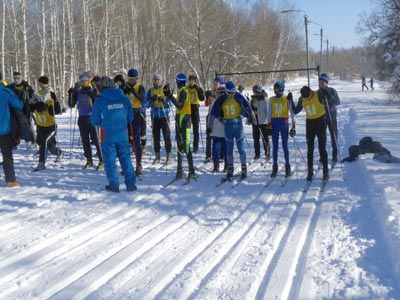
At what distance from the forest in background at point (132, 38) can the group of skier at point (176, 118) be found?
19.5 meters

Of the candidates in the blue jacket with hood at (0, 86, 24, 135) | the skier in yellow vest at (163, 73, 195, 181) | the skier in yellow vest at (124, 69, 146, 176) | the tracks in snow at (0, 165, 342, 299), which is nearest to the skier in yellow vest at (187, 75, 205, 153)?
the skier in yellow vest at (124, 69, 146, 176)

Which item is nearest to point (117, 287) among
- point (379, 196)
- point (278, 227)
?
point (278, 227)

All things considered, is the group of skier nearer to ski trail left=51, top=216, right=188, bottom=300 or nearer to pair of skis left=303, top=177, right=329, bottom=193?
pair of skis left=303, top=177, right=329, bottom=193

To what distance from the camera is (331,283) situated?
151 inches

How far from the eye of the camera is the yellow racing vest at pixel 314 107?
7809 mm

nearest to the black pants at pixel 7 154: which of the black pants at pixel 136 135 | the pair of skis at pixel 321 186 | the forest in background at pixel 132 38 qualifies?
the black pants at pixel 136 135

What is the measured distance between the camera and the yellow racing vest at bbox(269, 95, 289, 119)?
324 inches

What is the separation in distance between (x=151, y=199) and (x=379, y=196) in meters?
3.58

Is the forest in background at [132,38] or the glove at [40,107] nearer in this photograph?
the glove at [40,107]

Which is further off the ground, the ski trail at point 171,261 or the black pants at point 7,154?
the black pants at point 7,154

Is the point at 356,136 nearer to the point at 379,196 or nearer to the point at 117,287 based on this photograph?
the point at 379,196

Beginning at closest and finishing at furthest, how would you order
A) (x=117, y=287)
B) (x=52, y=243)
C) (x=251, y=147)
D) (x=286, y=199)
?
(x=117, y=287) → (x=52, y=243) → (x=286, y=199) → (x=251, y=147)

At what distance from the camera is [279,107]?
825 centimetres

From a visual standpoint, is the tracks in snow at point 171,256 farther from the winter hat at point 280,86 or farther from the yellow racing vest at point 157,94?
the yellow racing vest at point 157,94
